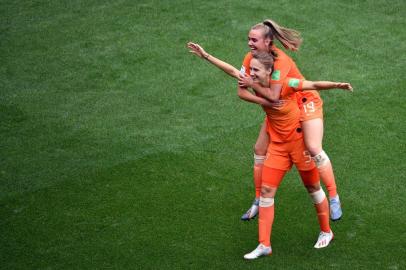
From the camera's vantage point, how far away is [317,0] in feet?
42.5

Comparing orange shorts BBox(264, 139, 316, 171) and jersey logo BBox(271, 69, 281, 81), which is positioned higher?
jersey logo BBox(271, 69, 281, 81)

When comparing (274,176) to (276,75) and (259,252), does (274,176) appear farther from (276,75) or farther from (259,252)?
(276,75)

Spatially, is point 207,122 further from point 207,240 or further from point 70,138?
point 207,240

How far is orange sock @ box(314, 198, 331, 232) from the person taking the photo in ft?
23.9

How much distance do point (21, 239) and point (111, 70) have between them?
422 cm

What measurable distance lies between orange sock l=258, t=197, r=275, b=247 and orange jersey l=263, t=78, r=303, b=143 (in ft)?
1.87

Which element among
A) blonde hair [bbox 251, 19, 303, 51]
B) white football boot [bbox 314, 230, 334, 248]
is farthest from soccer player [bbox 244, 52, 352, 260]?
blonde hair [bbox 251, 19, 303, 51]

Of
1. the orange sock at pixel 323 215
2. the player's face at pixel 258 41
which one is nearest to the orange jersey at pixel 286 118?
the player's face at pixel 258 41

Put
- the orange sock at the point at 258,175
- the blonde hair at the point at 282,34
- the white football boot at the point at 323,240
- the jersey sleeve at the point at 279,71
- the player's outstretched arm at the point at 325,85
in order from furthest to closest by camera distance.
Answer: the orange sock at the point at 258,175
the white football boot at the point at 323,240
the blonde hair at the point at 282,34
the jersey sleeve at the point at 279,71
the player's outstretched arm at the point at 325,85

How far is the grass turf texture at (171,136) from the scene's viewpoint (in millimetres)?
7645

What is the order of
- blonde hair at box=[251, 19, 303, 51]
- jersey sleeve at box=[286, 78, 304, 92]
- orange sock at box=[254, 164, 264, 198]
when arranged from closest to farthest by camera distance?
jersey sleeve at box=[286, 78, 304, 92]
blonde hair at box=[251, 19, 303, 51]
orange sock at box=[254, 164, 264, 198]

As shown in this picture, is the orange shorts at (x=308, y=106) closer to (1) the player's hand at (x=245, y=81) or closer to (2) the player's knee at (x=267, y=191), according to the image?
(1) the player's hand at (x=245, y=81)

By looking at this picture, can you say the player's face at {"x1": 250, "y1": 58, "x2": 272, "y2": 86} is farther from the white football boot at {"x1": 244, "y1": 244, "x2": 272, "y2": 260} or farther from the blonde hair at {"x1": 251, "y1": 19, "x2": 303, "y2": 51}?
the white football boot at {"x1": 244, "y1": 244, "x2": 272, "y2": 260}

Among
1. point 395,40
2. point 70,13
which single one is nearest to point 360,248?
point 395,40
